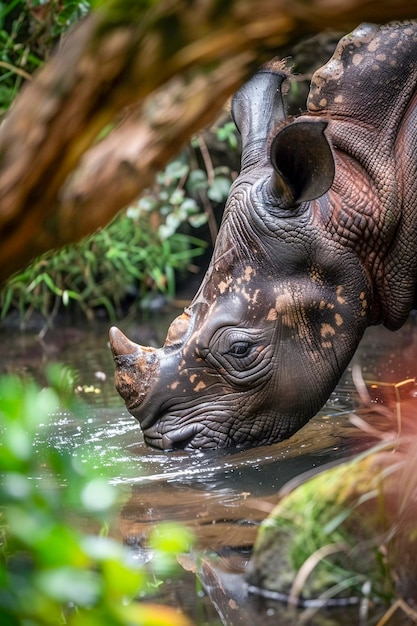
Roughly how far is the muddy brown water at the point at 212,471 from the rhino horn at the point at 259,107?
1.53m

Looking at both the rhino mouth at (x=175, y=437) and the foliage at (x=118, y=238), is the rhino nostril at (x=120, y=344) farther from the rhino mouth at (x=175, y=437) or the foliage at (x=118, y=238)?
the foliage at (x=118, y=238)

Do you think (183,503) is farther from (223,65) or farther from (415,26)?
(415,26)

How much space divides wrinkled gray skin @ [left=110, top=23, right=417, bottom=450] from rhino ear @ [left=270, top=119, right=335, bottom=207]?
0.04 feet

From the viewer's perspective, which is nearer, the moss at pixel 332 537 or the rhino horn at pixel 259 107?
the moss at pixel 332 537

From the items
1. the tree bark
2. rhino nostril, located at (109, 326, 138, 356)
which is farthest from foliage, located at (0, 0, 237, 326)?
the tree bark

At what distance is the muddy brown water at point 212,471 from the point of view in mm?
3318

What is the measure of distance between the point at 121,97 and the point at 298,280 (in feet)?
8.26

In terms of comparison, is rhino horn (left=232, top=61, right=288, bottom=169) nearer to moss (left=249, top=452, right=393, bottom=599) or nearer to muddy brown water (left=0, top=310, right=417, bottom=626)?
muddy brown water (left=0, top=310, right=417, bottom=626)

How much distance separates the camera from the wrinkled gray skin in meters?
5.08

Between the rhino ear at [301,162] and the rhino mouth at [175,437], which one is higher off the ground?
the rhino ear at [301,162]

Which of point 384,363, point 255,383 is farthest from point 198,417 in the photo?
point 384,363

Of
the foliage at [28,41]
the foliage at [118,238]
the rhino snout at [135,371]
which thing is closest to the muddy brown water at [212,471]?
the rhino snout at [135,371]

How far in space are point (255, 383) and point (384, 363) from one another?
232cm

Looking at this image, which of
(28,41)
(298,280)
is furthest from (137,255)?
(298,280)
